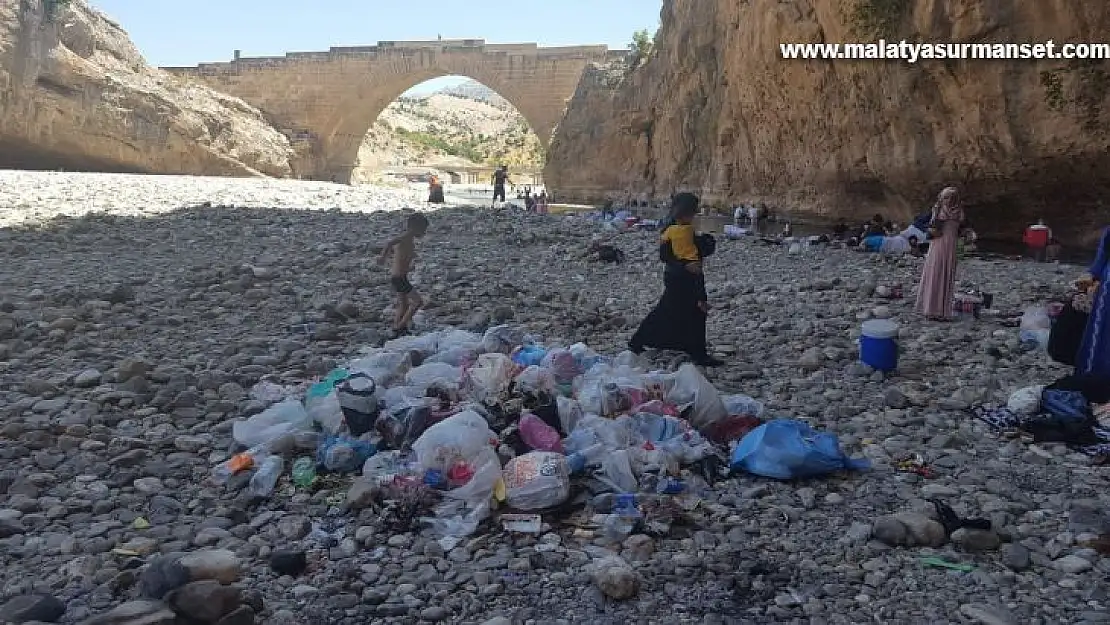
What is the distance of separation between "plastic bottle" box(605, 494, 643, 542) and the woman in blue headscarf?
3.05 m

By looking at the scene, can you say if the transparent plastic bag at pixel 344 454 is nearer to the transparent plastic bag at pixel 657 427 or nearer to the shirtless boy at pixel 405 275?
the transparent plastic bag at pixel 657 427

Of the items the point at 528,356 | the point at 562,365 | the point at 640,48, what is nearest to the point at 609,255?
the point at 528,356

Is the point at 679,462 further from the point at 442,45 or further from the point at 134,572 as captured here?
the point at 442,45

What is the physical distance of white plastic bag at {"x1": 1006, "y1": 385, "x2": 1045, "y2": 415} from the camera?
163 inches

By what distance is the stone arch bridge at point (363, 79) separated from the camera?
34469mm

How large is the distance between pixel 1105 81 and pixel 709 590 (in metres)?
10.2

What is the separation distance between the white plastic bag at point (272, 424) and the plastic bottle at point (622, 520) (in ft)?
5.51

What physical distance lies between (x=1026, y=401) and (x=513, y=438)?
2.86m

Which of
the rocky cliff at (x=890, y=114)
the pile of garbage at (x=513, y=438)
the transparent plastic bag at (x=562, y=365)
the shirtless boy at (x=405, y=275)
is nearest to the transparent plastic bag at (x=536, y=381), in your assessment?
the pile of garbage at (x=513, y=438)

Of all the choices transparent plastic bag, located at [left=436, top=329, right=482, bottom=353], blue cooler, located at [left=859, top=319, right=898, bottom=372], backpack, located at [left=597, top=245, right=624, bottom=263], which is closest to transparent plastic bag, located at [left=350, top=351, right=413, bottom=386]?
transparent plastic bag, located at [left=436, top=329, right=482, bottom=353]

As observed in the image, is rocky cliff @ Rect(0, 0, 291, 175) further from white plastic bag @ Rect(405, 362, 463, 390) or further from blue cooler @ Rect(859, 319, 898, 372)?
blue cooler @ Rect(859, 319, 898, 372)

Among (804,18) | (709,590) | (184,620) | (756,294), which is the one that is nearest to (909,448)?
(709,590)

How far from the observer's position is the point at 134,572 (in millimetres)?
2520

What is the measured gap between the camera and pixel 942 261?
259 inches
